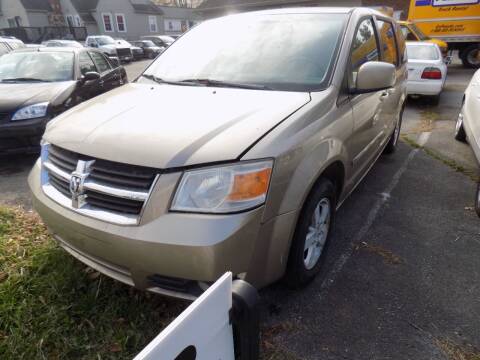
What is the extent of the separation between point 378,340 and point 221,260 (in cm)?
114

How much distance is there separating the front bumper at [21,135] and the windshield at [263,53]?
2.28 meters

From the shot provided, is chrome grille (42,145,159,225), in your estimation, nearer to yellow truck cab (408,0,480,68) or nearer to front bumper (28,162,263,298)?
front bumper (28,162,263,298)

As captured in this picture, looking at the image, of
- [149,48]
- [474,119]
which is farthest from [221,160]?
[149,48]

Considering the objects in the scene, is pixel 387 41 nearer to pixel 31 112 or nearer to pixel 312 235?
pixel 312 235

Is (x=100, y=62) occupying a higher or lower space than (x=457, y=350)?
higher

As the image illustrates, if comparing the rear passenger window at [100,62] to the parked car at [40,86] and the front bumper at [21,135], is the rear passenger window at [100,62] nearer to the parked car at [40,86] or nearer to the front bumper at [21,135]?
the parked car at [40,86]

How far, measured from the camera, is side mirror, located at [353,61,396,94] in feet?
7.93

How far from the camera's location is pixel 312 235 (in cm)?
230

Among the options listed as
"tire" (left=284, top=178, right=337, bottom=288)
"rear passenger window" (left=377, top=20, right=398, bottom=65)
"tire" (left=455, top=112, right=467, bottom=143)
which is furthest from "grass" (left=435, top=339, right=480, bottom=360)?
"tire" (left=455, top=112, right=467, bottom=143)

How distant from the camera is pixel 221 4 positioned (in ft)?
92.5

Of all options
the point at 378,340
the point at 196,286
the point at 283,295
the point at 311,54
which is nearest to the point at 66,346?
the point at 196,286

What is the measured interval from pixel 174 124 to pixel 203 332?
122 centimetres

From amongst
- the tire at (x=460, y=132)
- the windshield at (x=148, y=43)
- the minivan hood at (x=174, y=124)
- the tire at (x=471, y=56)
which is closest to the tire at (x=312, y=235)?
the minivan hood at (x=174, y=124)

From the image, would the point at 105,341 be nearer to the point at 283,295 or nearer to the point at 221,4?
the point at 283,295
